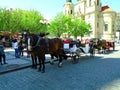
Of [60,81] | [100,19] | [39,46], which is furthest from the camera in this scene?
[100,19]

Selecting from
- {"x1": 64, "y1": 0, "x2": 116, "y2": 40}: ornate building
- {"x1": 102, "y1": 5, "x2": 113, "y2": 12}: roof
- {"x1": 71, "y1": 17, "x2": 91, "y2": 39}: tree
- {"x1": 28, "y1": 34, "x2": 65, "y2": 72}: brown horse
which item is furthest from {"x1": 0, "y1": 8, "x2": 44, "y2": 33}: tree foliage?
{"x1": 28, "y1": 34, "x2": 65, "y2": 72}: brown horse

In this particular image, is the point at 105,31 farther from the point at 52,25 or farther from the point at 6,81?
the point at 6,81

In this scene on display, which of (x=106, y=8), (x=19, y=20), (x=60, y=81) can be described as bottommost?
(x=60, y=81)

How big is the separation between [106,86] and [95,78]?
1514mm

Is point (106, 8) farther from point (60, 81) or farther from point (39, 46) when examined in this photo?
point (60, 81)

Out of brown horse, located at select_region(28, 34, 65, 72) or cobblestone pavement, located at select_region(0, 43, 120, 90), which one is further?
brown horse, located at select_region(28, 34, 65, 72)

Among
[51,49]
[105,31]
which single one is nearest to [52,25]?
[105,31]

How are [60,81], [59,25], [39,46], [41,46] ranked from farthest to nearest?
[59,25], [41,46], [39,46], [60,81]

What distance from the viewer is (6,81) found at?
10000 millimetres

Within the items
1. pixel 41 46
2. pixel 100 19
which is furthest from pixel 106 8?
pixel 41 46

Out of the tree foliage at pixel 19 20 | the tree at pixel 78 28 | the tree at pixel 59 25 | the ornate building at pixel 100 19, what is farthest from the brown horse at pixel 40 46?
the ornate building at pixel 100 19

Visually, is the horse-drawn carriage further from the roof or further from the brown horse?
the roof

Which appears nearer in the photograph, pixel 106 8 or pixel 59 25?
pixel 59 25

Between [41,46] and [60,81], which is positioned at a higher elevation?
[41,46]
